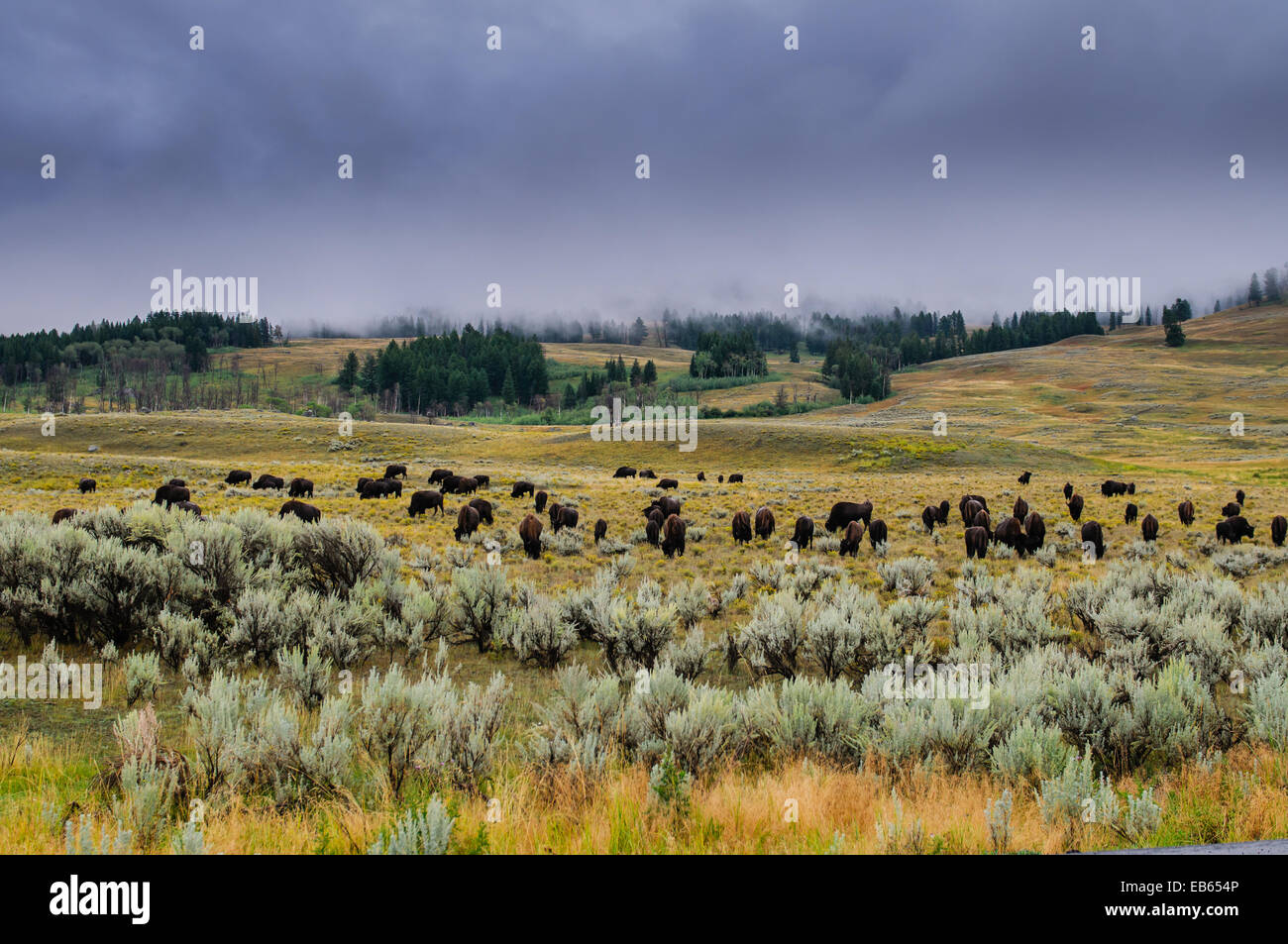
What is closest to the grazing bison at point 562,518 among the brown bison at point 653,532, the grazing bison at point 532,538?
the brown bison at point 653,532

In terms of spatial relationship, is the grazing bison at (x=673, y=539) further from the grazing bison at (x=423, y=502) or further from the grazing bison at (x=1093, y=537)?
the grazing bison at (x=1093, y=537)

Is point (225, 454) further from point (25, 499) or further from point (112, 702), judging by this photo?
point (112, 702)

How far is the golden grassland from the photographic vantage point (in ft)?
11.5

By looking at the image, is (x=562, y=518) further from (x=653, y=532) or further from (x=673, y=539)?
(x=673, y=539)

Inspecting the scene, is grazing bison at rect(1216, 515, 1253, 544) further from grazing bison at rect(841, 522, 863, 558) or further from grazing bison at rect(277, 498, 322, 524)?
grazing bison at rect(277, 498, 322, 524)

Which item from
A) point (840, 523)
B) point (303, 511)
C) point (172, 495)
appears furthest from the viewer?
point (172, 495)

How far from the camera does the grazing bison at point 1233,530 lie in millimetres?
17875

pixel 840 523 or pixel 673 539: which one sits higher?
pixel 673 539

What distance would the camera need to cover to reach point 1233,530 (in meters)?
17.9

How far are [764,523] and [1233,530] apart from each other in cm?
1344

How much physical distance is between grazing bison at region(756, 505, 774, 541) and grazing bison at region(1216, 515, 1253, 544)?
12.7m

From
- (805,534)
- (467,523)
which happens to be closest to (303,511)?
(467,523)

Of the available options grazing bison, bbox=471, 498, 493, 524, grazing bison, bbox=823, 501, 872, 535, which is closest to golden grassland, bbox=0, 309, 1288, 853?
grazing bison, bbox=471, 498, 493, 524

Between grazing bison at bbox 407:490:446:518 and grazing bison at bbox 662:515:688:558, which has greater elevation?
grazing bison at bbox 407:490:446:518
